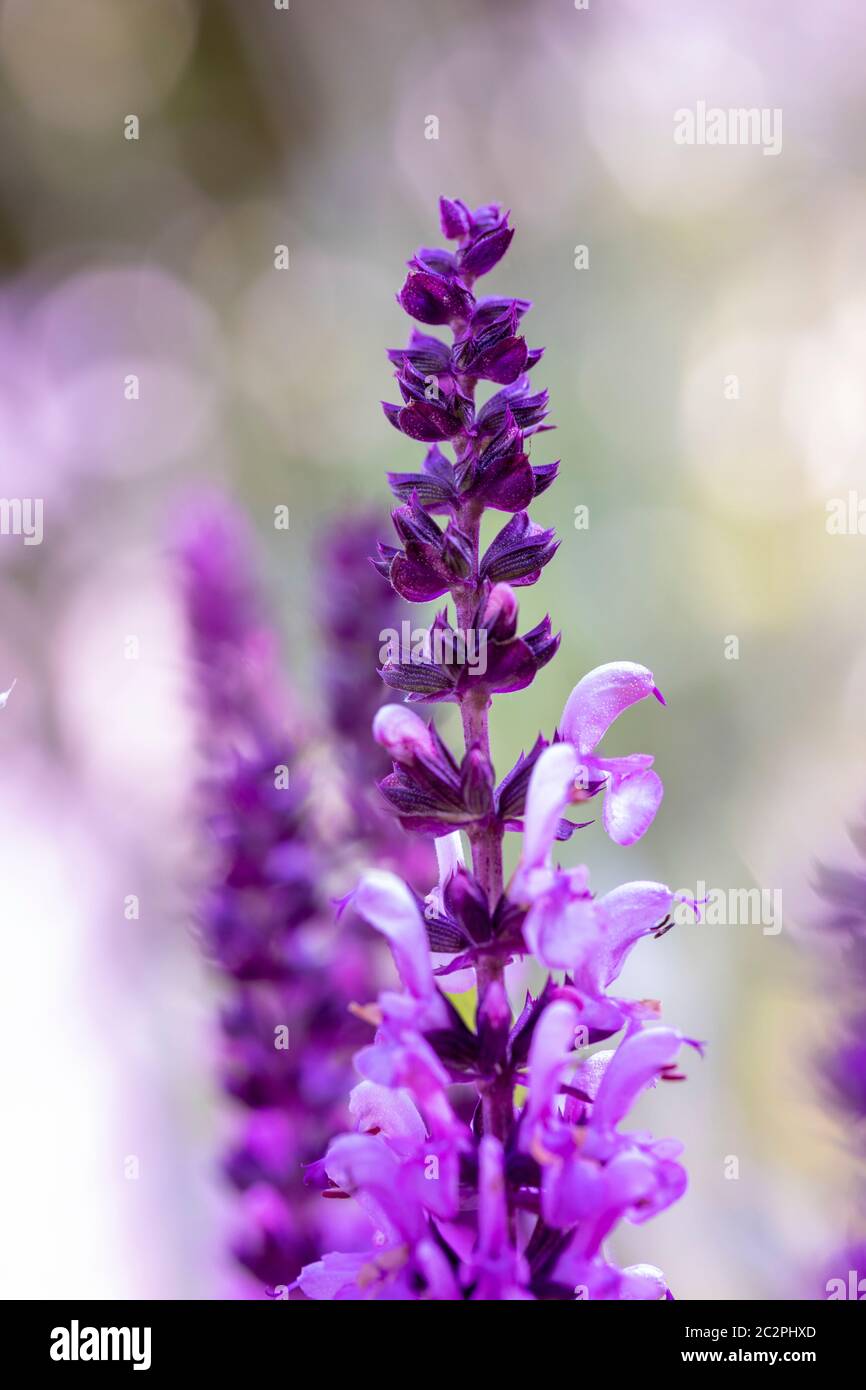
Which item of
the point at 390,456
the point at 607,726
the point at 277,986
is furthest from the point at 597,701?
the point at 390,456

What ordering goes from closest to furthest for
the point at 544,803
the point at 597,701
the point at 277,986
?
the point at 544,803 → the point at 597,701 → the point at 277,986

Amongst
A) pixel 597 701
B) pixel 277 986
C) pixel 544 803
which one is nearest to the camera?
pixel 544 803


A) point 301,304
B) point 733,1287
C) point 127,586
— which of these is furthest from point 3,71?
point 733,1287

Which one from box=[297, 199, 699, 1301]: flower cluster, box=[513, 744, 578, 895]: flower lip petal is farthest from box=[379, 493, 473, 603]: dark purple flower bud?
box=[513, 744, 578, 895]: flower lip petal

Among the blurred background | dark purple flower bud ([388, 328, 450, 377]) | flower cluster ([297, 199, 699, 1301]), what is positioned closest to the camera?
flower cluster ([297, 199, 699, 1301])

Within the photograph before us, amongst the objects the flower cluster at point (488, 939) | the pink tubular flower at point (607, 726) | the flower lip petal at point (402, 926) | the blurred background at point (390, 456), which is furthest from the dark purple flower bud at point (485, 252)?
the blurred background at point (390, 456)

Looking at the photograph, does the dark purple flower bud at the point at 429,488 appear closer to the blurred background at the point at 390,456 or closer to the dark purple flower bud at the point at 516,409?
the dark purple flower bud at the point at 516,409

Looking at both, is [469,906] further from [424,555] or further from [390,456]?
[390,456]

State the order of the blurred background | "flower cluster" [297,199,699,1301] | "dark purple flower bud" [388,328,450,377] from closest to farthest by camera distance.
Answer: "flower cluster" [297,199,699,1301] < "dark purple flower bud" [388,328,450,377] < the blurred background

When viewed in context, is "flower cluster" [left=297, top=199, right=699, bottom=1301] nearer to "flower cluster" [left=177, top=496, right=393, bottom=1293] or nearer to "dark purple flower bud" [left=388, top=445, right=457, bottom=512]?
"dark purple flower bud" [left=388, top=445, right=457, bottom=512]
